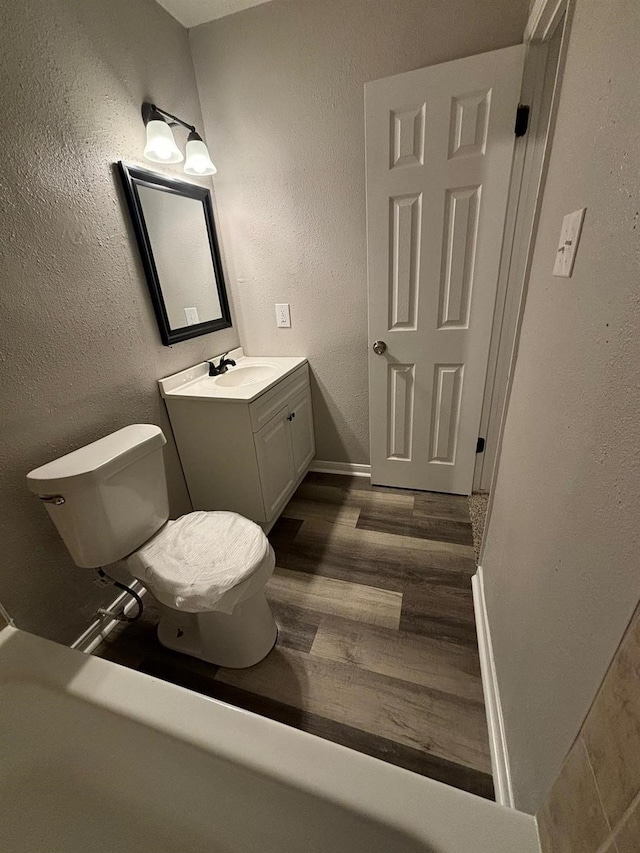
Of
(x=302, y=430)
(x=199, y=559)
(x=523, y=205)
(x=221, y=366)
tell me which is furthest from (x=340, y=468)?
(x=523, y=205)

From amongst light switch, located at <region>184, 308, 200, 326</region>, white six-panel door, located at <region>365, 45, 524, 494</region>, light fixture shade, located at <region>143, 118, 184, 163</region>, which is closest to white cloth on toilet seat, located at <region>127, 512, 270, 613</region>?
light switch, located at <region>184, 308, 200, 326</region>

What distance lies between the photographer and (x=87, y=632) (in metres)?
1.31

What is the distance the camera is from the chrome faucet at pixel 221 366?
1.86 metres

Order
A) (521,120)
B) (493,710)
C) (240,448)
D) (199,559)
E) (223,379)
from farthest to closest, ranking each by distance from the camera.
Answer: (223,379) → (240,448) → (521,120) → (199,559) → (493,710)

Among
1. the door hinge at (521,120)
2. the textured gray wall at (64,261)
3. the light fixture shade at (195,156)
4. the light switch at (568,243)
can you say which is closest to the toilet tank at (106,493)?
the textured gray wall at (64,261)

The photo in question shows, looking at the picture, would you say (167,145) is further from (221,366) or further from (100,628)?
(100,628)

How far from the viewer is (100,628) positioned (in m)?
1.35

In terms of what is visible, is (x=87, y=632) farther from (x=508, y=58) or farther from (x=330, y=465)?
(x=508, y=58)

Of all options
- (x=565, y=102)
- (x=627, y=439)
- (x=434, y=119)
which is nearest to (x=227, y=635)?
(x=627, y=439)

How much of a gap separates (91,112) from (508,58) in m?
1.56

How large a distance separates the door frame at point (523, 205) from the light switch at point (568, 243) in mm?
249

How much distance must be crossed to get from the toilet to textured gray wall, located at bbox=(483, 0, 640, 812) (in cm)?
78

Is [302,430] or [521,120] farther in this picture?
[302,430]

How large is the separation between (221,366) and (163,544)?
1.02 metres
